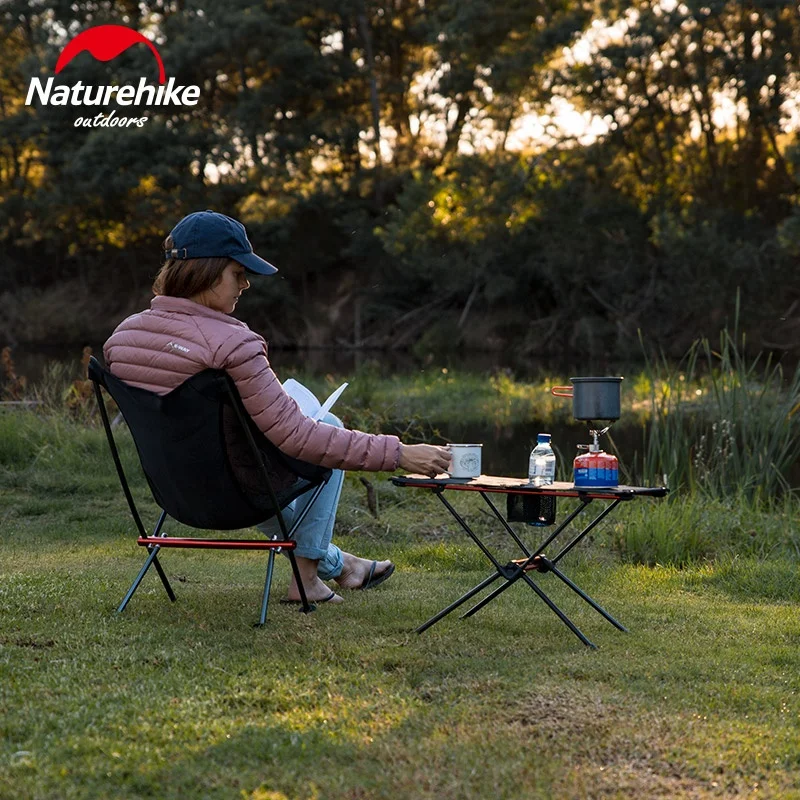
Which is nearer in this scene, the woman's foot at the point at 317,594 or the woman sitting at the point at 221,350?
the woman sitting at the point at 221,350

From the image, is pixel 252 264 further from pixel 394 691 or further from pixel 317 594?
pixel 394 691

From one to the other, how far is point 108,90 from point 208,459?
101 ft

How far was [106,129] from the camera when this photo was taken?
3272cm

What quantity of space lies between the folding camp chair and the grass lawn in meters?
0.36

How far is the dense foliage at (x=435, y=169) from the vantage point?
2331 cm

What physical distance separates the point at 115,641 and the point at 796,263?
2225 cm

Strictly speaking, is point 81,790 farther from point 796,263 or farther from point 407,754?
point 796,263

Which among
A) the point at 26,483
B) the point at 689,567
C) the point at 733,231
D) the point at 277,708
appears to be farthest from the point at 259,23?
the point at 277,708

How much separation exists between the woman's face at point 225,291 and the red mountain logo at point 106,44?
29.1 metres

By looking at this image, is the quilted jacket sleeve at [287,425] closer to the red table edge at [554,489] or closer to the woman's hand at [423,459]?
the woman's hand at [423,459]

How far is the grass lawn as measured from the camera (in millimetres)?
2660

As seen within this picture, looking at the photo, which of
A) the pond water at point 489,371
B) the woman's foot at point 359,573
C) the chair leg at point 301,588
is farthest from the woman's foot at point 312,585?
the pond water at point 489,371

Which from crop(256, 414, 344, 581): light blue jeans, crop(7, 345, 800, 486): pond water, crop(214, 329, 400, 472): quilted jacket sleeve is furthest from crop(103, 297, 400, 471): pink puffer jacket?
crop(7, 345, 800, 486): pond water

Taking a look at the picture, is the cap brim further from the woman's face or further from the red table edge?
the red table edge
